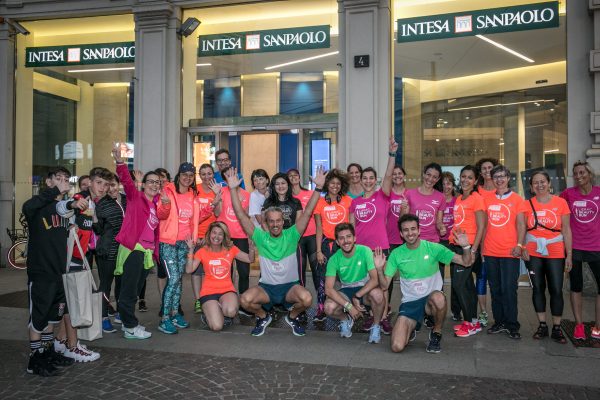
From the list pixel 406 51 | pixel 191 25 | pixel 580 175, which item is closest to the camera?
pixel 580 175

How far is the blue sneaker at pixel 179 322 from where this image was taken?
246 inches

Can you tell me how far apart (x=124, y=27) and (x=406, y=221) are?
890cm

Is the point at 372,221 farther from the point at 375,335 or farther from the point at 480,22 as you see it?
the point at 480,22

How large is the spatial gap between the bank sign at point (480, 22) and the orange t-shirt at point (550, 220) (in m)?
4.77

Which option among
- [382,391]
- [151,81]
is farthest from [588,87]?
[151,81]

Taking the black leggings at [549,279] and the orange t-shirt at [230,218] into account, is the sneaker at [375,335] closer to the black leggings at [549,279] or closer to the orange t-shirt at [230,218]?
the black leggings at [549,279]

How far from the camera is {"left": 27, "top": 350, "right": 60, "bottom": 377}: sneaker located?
4.58 meters

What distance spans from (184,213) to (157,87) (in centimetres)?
525

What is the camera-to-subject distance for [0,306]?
7.47 m

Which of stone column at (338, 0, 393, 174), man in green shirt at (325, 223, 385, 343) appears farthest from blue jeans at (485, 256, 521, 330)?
stone column at (338, 0, 393, 174)

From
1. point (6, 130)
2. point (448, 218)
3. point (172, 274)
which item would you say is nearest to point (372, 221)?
point (448, 218)

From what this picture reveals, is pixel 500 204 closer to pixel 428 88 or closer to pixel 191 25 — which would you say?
pixel 428 88

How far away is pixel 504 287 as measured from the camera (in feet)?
19.1

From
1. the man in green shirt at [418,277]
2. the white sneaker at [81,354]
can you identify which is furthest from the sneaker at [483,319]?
the white sneaker at [81,354]
